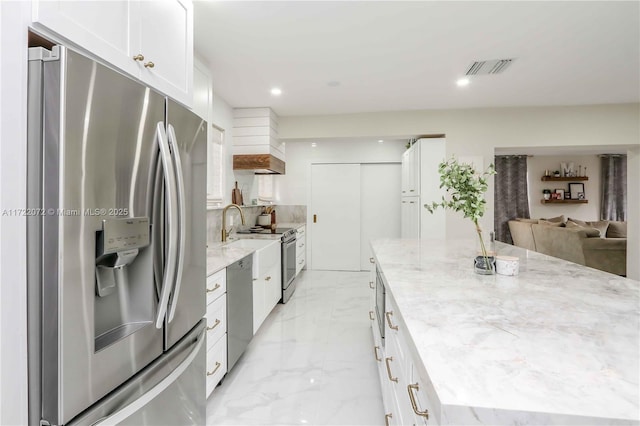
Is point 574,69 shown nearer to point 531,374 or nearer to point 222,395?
point 531,374

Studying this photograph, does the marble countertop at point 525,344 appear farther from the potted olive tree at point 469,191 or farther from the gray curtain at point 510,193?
the gray curtain at point 510,193

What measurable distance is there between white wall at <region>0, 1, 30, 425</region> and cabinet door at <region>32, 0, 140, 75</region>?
5 centimetres

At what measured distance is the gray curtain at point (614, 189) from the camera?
7062 millimetres

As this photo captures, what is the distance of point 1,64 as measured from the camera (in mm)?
713

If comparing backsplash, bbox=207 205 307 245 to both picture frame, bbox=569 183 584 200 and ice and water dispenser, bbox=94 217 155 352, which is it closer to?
ice and water dispenser, bbox=94 217 155 352

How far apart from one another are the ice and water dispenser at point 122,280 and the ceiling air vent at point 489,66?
2.95 metres

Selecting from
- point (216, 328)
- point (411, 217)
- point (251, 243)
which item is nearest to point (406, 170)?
point (411, 217)

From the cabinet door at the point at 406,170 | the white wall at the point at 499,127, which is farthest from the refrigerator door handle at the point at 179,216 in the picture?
the cabinet door at the point at 406,170

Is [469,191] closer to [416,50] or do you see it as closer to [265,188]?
[416,50]

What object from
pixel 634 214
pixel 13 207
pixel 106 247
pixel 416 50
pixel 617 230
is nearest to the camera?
pixel 13 207

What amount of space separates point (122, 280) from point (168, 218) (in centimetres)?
25

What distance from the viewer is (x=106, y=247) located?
896mm

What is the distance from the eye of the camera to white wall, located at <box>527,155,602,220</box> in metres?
7.22

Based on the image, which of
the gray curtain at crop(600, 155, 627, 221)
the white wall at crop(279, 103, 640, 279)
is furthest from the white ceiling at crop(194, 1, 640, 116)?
the gray curtain at crop(600, 155, 627, 221)
